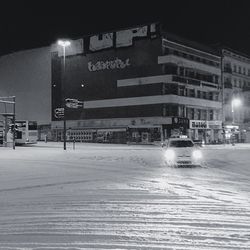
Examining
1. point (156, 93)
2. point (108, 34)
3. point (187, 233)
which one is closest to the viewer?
point (187, 233)

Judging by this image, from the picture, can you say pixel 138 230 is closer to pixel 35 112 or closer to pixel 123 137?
pixel 123 137

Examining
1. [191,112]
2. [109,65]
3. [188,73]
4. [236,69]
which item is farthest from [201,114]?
[109,65]

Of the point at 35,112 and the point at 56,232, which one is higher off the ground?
the point at 35,112

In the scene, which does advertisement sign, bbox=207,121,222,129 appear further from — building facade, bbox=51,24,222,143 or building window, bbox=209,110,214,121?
building window, bbox=209,110,214,121

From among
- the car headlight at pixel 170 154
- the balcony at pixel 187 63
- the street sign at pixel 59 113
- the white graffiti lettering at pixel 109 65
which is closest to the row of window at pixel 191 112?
the balcony at pixel 187 63

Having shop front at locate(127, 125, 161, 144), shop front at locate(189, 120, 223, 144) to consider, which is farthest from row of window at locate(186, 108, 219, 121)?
shop front at locate(127, 125, 161, 144)

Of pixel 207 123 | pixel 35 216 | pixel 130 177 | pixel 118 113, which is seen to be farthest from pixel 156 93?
pixel 35 216

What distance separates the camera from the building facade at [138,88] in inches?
2596

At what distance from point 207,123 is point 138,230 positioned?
221 feet

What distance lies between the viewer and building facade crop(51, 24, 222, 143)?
2596 inches

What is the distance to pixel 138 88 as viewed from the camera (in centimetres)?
6738

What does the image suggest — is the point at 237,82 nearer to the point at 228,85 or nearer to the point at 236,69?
the point at 236,69

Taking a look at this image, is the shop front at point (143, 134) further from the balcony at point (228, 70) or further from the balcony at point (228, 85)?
the balcony at point (228, 70)

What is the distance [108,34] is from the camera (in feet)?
231
